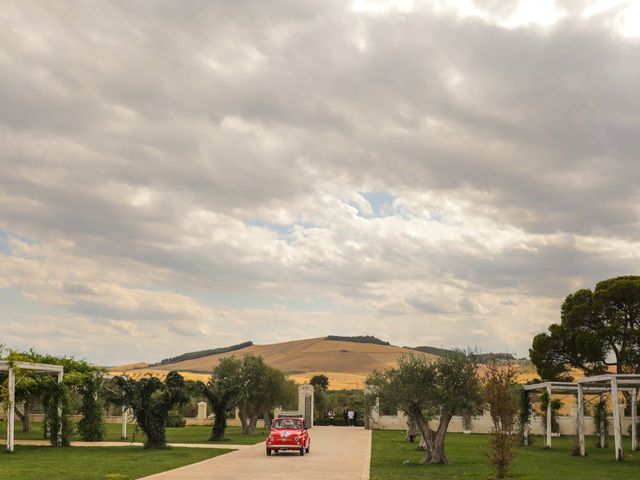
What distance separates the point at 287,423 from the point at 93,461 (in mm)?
8563

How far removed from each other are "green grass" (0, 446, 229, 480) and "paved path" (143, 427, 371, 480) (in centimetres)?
107

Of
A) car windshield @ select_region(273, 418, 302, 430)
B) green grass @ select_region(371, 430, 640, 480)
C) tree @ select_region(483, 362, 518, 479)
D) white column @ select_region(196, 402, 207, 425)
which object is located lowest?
white column @ select_region(196, 402, 207, 425)

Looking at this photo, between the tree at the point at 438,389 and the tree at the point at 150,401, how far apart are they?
1201 cm

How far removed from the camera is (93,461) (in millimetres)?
28078

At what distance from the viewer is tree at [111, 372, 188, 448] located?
35531 mm

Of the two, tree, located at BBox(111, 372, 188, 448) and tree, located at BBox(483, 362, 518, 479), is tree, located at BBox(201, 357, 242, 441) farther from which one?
tree, located at BBox(483, 362, 518, 479)

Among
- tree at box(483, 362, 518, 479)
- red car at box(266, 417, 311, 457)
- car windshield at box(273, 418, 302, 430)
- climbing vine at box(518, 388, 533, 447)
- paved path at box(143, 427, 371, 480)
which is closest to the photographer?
paved path at box(143, 427, 371, 480)

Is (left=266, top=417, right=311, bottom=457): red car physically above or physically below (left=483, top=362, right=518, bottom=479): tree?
below

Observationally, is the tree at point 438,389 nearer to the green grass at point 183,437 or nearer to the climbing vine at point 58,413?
the green grass at point 183,437

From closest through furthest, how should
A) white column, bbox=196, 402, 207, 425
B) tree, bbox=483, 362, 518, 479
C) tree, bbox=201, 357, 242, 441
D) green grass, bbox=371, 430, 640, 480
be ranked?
1. tree, bbox=483, 362, 518, 479
2. green grass, bbox=371, 430, 640, 480
3. tree, bbox=201, 357, 242, 441
4. white column, bbox=196, 402, 207, 425

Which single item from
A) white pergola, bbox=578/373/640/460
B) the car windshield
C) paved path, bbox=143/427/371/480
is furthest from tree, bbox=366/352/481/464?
white pergola, bbox=578/373/640/460

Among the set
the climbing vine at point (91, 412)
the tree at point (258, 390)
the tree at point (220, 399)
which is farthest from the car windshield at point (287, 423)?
the tree at point (258, 390)

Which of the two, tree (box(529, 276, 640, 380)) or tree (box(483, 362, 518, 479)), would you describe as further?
tree (box(529, 276, 640, 380))

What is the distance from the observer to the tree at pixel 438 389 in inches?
1152
